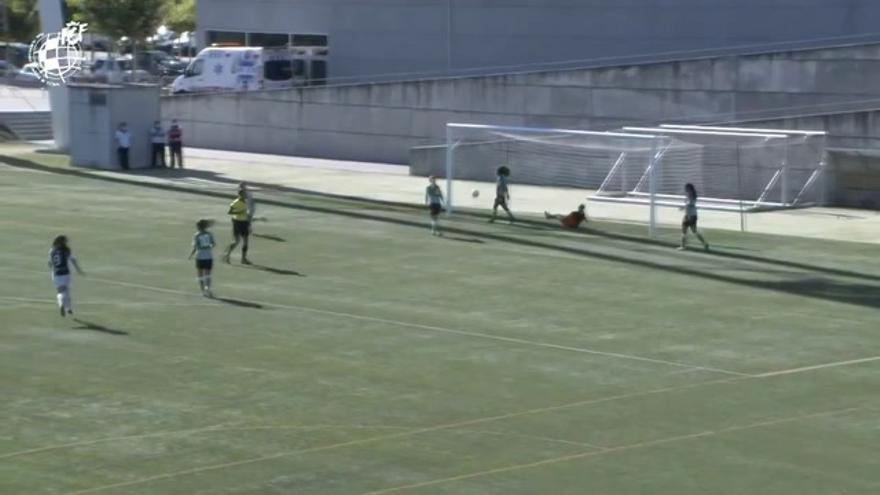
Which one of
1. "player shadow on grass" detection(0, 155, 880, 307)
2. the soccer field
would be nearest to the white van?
"player shadow on grass" detection(0, 155, 880, 307)

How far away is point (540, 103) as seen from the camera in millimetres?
52344

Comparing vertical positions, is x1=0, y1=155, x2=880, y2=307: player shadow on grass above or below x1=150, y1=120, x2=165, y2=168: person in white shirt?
below

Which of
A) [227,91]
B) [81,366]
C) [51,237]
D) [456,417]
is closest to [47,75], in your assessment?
[227,91]

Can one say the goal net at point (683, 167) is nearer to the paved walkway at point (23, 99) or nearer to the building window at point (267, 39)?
the building window at point (267, 39)

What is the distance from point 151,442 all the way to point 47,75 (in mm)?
39937

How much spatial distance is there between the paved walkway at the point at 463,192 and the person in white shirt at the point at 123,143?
1.93m

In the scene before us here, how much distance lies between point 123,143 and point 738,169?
64.1 feet

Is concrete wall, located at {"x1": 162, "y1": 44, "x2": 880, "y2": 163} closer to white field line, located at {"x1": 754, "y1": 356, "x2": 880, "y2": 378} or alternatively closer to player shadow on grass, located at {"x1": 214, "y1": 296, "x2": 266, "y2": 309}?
white field line, located at {"x1": 754, "y1": 356, "x2": 880, "y2": 378}

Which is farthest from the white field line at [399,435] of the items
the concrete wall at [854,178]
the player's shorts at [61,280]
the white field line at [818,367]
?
the concrete wall at [854,178]

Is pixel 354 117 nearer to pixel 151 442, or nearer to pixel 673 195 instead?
pixel 673 195

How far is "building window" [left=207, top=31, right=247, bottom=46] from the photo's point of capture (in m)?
67.0

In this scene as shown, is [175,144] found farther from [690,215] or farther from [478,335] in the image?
[478,335]

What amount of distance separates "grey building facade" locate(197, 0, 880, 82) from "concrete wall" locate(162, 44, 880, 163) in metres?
3.11

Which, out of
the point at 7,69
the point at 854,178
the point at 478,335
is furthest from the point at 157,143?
the point at 7,69
